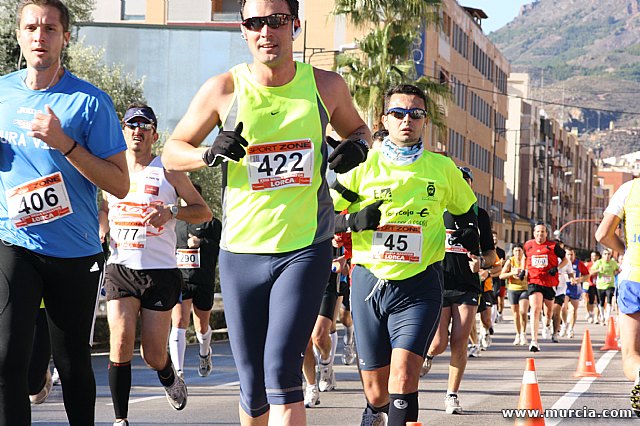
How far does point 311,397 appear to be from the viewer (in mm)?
11172

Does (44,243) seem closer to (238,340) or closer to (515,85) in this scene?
(238,340)

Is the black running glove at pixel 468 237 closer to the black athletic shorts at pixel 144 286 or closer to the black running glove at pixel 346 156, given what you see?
the black athletic shorts at pixel 144 286

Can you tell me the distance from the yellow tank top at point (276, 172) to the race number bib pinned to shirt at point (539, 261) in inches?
626

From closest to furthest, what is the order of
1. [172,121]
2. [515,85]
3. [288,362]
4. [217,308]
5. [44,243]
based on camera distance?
[288,362]
[44,243]
[217,308]
[172,121]
[515,85]

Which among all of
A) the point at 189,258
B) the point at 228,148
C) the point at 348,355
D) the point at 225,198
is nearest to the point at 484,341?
the point at 348,355

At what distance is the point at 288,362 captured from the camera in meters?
5.34

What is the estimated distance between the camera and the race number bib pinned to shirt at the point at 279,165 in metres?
5.50

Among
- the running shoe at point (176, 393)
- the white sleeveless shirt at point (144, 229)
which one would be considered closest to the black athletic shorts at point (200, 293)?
the running shoe at point (176, 393)

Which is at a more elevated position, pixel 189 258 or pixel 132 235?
pixel 132 235

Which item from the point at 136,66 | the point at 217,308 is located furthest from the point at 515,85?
the point at 217,308

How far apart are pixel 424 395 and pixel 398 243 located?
16.9 ft

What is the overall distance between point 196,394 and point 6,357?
6.70 m

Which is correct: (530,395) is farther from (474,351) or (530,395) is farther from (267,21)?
(474,351)

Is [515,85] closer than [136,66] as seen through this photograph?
No
